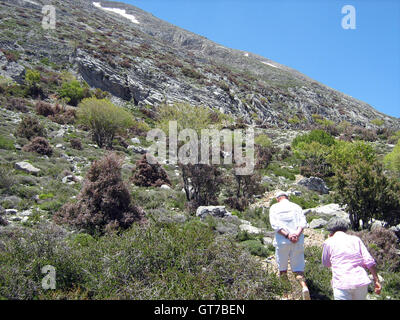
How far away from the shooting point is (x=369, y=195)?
8.30m

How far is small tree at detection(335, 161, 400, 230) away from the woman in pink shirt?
19.2ft

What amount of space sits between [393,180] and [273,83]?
5626cm

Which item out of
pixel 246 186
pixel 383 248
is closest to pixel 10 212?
pixel 246 186

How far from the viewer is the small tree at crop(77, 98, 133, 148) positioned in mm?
18672

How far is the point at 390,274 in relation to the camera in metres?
5.47

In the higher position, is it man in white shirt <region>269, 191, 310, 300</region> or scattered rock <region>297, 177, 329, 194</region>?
scattered rock <region>297, 177, 329, 194</region>

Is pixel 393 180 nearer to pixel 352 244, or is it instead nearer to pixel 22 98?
pixel 352 244

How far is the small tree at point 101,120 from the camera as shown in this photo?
61.3 feet

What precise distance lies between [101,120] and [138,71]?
21642 millimetres

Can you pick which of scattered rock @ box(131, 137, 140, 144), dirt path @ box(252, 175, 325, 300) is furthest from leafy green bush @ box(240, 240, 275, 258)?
scattered rock @ box(131, 137, 140, 144)

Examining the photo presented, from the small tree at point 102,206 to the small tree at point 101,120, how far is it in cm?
1126

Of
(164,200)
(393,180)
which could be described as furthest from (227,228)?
(393,180)

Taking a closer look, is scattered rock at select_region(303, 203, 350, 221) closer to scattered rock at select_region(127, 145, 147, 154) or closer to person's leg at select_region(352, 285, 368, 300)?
person's leg at select_region(352, 285, 368, 300)

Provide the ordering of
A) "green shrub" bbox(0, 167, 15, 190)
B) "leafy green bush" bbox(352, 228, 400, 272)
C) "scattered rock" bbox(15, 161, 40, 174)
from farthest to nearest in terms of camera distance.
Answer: "scattered rock" bbox(15, 161, 40, 174) → "green shrub" bbox(0, 167, 15, 190) → "leafy green bush" bbox(352, 228, 400, 272)
